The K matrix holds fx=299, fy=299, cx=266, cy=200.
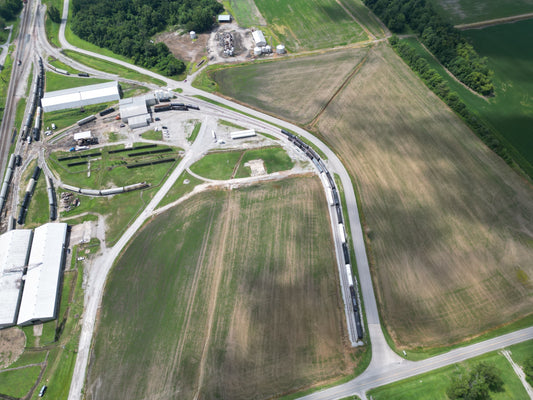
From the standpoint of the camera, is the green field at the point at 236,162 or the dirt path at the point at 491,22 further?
the dirt path at the point at 491,22

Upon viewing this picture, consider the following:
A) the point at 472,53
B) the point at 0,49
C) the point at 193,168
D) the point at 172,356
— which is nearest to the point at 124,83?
the point at 193,168

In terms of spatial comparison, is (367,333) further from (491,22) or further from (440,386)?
(491,22)

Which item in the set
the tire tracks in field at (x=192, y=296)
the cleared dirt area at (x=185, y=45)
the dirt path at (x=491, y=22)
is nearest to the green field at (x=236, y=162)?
the tire tracks in field at (x=192, y=296)

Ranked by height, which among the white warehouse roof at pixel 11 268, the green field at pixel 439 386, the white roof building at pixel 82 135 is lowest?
the white warehouse roof at pixel 11 268

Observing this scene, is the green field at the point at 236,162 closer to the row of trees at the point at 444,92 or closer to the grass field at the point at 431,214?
the grass field at the point at 431,214

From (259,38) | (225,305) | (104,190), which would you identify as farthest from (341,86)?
(104,190)

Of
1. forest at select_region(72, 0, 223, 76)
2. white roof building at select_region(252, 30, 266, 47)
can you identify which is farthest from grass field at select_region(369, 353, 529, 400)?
white roof building at select_region(252, 30, 266, 47)

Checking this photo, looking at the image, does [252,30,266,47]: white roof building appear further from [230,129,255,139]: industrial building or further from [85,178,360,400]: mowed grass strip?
[85,178,360,400]: mowed grass strip
